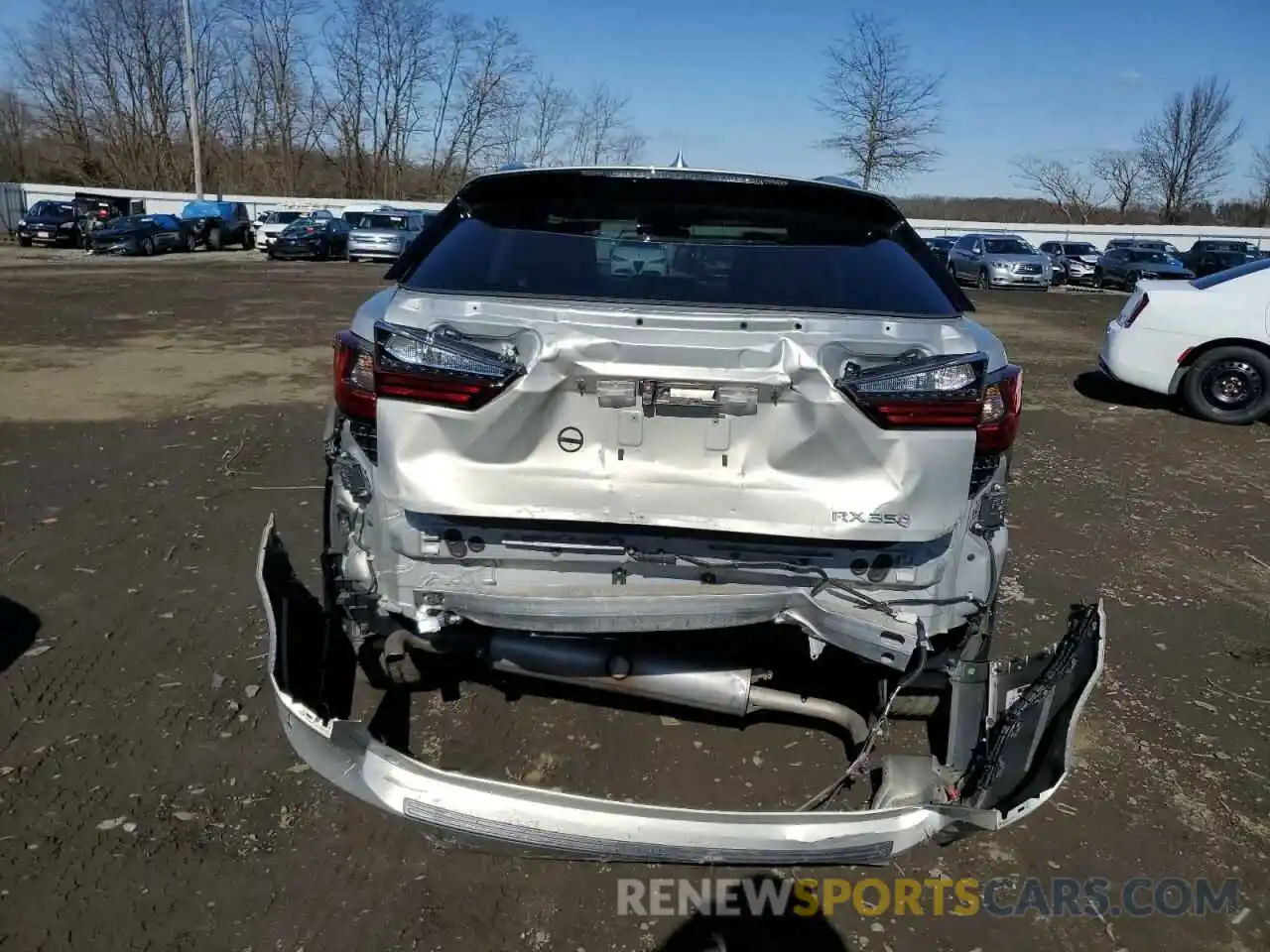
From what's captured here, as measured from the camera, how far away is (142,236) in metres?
28.4

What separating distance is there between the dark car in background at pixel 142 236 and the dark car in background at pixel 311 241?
349cm

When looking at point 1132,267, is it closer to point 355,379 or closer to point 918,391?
point 918,391

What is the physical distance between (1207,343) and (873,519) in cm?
768

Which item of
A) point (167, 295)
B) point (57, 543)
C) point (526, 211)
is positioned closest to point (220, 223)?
point (167, 295)

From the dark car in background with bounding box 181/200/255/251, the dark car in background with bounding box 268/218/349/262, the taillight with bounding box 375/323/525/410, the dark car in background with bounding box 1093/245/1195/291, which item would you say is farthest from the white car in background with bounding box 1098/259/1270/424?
the dark car in background with bounding box 181/200/255/251

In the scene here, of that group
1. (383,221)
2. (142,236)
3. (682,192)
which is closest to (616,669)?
(682,192)

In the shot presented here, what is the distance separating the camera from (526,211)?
117 inches

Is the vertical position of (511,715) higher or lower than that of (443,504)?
lower

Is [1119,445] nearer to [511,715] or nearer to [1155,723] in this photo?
[1155,723]

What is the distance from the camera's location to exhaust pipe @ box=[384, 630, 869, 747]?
8.77ft

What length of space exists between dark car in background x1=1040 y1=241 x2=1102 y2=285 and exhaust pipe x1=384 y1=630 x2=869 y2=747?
30.7 meters

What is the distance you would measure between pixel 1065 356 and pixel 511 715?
1170cm

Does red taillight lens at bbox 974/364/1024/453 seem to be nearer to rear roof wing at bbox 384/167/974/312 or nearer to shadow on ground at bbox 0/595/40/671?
rear roof wing at bbox 384/167/974/312

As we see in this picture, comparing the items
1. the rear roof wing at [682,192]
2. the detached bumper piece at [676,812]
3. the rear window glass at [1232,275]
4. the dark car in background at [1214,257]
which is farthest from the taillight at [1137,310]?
the dark car in background at [1214,257]
